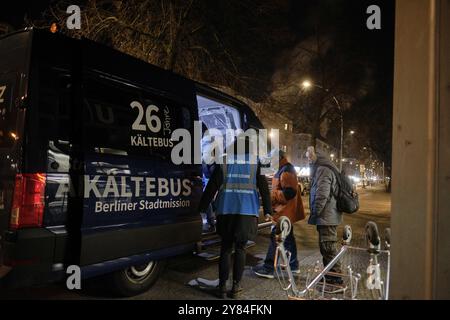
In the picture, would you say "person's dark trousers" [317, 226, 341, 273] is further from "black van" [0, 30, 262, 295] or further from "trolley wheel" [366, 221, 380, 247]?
"black van" [0, 30, 262, 295]

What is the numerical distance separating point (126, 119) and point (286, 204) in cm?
260

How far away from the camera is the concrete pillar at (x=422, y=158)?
2.60 m

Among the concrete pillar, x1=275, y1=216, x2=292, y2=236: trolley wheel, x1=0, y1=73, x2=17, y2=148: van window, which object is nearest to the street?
x1=275, y1=216, x2=292, y2=236: trolley wheel

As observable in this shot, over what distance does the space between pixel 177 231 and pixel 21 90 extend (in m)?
2.21

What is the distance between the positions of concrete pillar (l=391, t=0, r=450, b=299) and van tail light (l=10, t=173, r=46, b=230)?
2.76 meters

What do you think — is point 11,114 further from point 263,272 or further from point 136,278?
point 263,272

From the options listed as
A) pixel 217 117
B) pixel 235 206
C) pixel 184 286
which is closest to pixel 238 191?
pixel 235 206

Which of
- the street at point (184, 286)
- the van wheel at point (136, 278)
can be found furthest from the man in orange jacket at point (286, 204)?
the van wheel at point (136, 278)

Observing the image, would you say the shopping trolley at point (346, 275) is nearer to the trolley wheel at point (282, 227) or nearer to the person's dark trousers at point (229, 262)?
the trolley wheel at point (282, 227)

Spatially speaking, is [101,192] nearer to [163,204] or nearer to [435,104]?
[163,204]

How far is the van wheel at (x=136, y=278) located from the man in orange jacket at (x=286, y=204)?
4.84ft

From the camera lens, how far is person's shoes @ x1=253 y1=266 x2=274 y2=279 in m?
5.13
